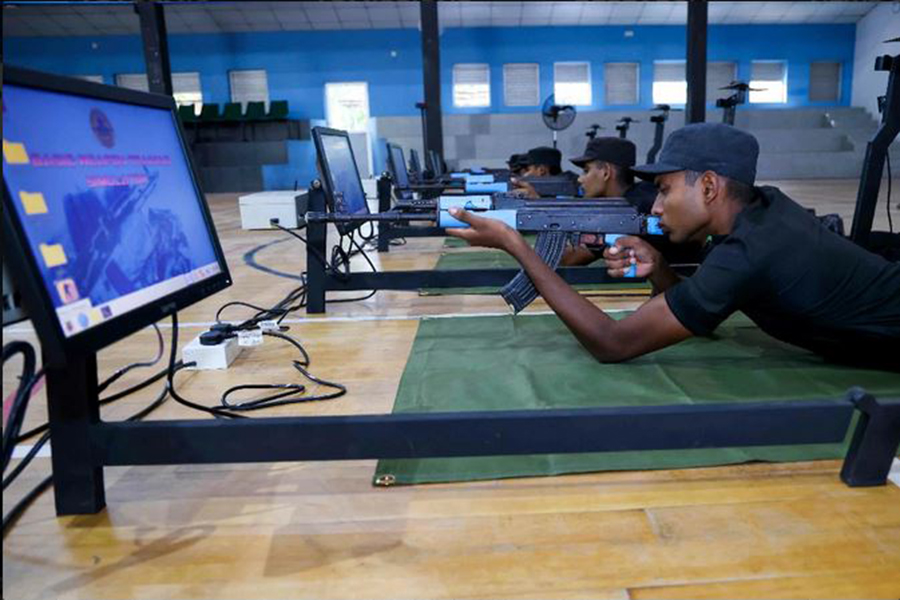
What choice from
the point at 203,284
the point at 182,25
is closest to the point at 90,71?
the point at 182,25

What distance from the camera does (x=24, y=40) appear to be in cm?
1477

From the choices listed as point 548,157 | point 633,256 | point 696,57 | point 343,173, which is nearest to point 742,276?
point 633,256

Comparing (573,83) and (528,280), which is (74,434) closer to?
(528,280)

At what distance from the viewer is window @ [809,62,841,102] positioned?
14.9m

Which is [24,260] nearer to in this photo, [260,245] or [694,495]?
[694,495]

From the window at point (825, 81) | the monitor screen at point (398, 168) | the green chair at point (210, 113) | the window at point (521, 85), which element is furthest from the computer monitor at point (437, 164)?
the window at point (825, 81)

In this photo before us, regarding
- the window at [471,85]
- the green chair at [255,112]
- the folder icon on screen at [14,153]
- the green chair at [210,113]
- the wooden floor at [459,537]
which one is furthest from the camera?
the window at [471,85]

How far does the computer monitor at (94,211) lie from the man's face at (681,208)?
119 centimetres

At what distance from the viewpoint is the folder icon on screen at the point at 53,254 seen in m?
0.84

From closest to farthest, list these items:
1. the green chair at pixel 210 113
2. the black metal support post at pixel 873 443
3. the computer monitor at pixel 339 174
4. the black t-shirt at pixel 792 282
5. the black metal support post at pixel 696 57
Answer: the black metal support post at pixel 873 443, the black t-shirt at pixel 792 282, the computer monitor at pixel 339 174, the black metal support post at pixel 696 57, the green chair at pixel 210 113

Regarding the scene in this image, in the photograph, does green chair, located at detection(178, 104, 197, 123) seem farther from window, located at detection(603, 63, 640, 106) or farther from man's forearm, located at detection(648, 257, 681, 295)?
man's forearm, located at detection(648, 257, 681, 295)

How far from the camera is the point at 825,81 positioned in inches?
588

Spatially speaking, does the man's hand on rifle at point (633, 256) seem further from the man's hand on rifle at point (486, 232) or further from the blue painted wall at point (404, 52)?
the blue painted wall at point (404, 52)

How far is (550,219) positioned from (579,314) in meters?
0.55
